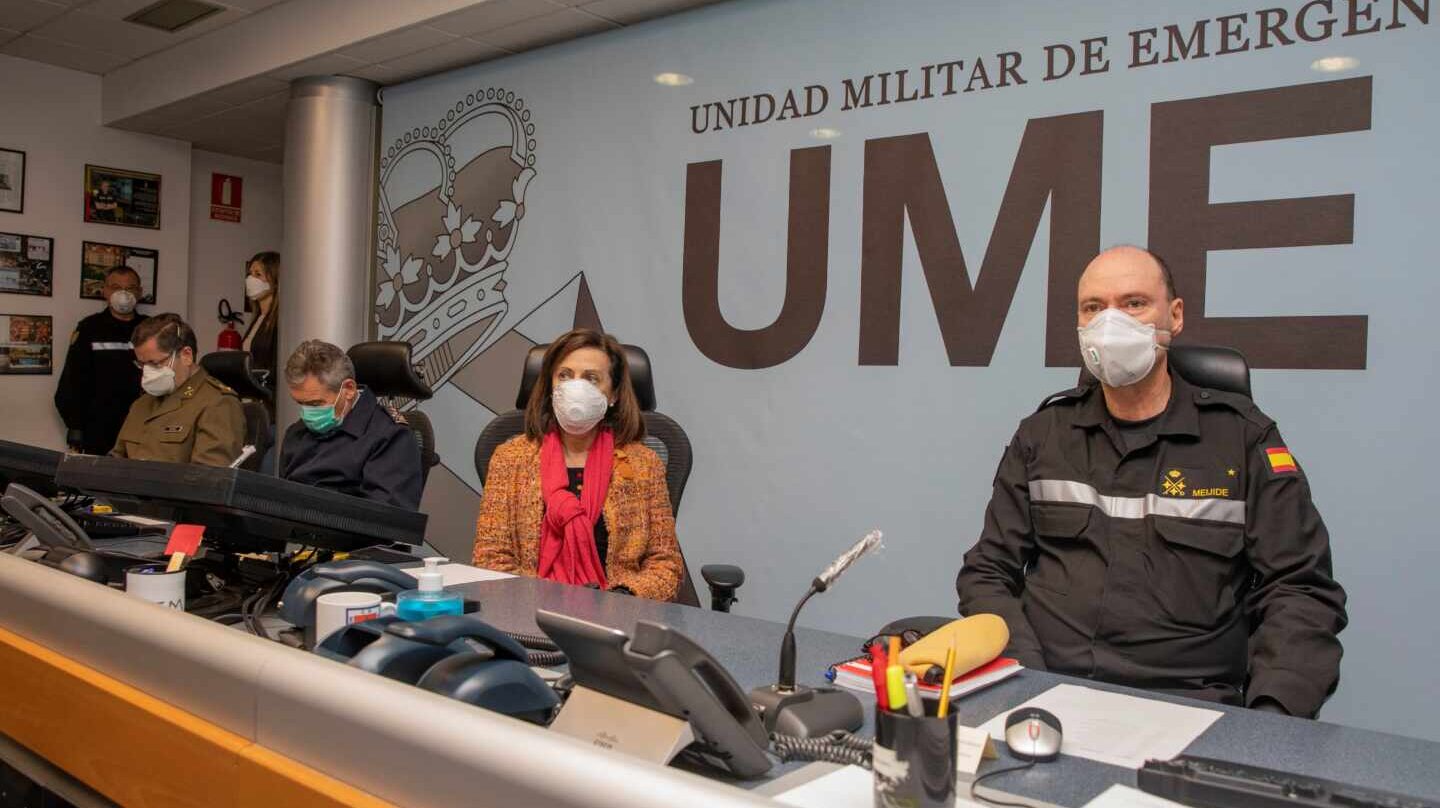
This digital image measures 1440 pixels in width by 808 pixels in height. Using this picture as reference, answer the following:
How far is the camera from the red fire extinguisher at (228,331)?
6938mm

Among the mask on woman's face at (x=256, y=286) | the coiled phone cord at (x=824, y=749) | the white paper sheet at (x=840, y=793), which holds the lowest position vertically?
the white paper sheet at (x=840, y=793)

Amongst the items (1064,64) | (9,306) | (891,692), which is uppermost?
(1064,64)

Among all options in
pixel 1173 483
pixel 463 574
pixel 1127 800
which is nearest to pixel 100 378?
pixel 463 574

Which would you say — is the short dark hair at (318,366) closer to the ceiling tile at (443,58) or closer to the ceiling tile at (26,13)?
the ceiling tile at (443,58)

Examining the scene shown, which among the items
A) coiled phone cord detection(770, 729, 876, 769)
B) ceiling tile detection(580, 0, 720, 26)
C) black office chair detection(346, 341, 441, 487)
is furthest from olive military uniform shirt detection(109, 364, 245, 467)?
coiled phone cord detection(770, 729, 876, 769)

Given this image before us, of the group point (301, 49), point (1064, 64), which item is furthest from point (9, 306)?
point (1064, 64)

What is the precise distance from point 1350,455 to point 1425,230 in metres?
0.60

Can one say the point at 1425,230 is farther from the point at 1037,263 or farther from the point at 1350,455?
the point at 1037,263

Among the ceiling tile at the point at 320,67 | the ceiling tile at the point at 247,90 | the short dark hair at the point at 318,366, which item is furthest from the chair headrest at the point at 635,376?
the ceiling tile at the point at 247,90

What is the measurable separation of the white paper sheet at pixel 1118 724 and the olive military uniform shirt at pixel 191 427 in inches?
135

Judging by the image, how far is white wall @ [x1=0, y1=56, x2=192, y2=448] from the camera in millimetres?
5891

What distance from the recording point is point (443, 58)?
4836 mm

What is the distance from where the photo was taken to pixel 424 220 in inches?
201

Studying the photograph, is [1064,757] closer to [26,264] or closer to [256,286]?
[256,286]
